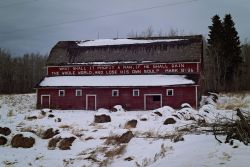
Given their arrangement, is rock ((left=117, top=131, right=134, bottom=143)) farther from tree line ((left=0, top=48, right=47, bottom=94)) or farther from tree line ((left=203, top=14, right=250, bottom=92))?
tree line ((left=0, top=48, right=47, bottom=94))

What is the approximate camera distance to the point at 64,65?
125 feet

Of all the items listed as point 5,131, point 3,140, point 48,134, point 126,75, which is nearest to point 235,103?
point 126,75

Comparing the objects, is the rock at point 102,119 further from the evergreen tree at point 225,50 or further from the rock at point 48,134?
the evergreen tree at point 225,50

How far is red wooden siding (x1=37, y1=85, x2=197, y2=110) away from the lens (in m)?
31.4

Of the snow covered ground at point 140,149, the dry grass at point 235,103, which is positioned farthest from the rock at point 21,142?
the dry grass at point 235,103

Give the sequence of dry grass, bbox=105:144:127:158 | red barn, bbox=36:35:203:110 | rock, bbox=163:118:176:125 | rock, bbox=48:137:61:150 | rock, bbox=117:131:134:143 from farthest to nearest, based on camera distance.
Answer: red barn, bbox=36:35:203:110 → rock, bbox=163:118:176:125 → rock, bbox=48:137:61:150 → rock, bbox=117:131:134:143 → dry grass, bbox=105:144:127:158

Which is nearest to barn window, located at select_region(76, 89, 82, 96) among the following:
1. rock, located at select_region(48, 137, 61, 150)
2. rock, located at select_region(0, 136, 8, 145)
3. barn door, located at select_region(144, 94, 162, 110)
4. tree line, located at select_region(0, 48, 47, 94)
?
barn door, located at select_region(144, 94, 162, 110)

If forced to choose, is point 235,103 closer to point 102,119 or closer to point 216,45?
point 102,119

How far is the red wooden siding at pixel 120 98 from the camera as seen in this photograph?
3141cm

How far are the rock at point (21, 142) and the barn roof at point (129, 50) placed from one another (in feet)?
71.4

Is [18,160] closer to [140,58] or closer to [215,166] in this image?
[215,166]

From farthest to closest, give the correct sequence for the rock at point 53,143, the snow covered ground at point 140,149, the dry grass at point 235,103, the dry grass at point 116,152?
the dry grass at point 235,103 < the rock at point 53,143 < the dry grass at point 116,152 < the snow covered ground at point 140,149

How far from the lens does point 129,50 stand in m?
37.8

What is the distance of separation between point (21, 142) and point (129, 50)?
24.1 m
